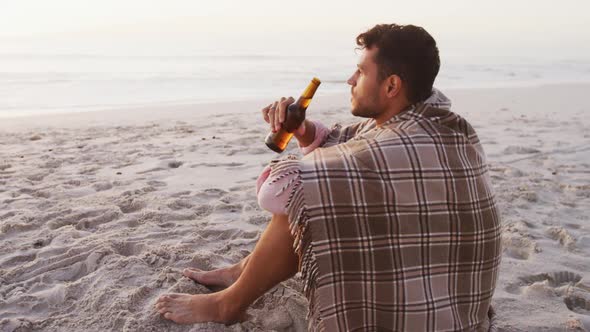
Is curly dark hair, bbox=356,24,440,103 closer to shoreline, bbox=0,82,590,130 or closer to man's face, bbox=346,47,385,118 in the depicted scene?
man's face, bbox=346,47,385,118

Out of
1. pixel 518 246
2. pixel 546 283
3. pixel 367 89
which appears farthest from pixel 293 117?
pixel 518 246

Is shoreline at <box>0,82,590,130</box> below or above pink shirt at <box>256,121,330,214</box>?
below

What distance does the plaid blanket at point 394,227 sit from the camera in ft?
6.19

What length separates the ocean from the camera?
10938 millimetres

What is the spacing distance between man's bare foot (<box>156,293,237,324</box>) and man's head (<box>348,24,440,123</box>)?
975mm

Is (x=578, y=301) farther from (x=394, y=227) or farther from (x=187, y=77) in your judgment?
(x=187, y=77)

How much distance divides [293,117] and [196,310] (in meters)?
0.91

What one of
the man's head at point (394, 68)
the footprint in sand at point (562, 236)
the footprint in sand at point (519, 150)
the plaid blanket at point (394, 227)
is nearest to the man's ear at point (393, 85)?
the man's head at point (394, 68)

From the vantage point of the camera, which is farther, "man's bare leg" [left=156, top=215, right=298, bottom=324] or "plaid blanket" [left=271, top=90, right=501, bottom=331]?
"man's bare leg" [left=156, top=215, right=298, bottom=324]

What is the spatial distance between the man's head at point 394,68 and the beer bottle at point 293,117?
0.39 m

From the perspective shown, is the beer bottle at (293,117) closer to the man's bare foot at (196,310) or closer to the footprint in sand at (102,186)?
the man's bare foot at (196,310)

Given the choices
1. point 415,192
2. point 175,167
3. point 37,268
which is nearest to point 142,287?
point 37,268

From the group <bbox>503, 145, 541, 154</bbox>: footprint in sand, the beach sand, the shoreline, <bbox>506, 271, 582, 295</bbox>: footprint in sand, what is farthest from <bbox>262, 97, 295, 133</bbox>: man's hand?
the shoreline

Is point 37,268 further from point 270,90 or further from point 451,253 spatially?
point 270,90
